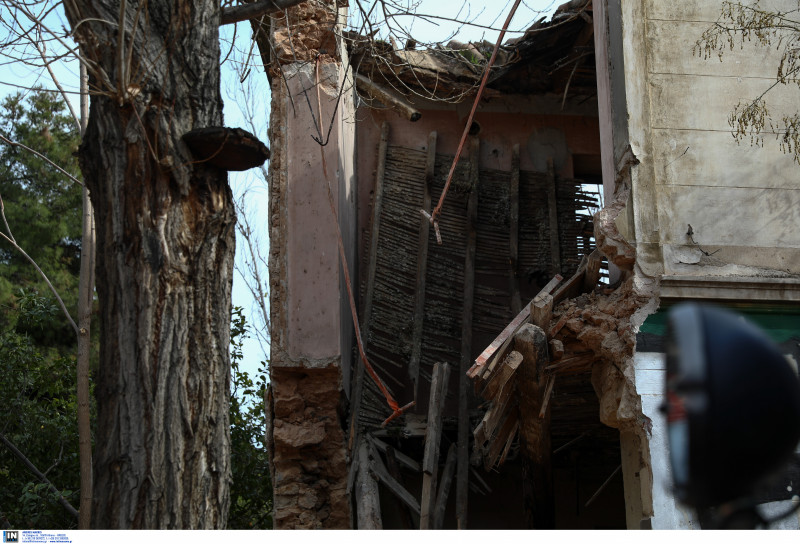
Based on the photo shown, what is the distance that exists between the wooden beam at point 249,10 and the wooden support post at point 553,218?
17.4 feet

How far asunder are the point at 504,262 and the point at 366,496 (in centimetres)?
318

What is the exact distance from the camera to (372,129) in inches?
393

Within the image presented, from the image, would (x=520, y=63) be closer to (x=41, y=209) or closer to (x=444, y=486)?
(x=444, y=486)

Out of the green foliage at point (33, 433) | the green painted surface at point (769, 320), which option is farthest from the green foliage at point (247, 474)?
the green painted surface at point (769, 320)

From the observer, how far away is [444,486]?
768 cm

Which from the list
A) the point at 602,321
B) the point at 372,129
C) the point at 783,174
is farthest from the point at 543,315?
the point at 372,129

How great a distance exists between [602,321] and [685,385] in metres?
4.99

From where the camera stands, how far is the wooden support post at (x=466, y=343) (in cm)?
778

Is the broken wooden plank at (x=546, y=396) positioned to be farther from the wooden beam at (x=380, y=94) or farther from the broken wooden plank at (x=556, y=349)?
the wooden beam at (x=380, y=94)

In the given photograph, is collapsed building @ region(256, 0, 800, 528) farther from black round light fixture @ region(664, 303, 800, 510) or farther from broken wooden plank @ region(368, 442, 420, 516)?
black round light fixture @ region(664, 303, 800, 510)

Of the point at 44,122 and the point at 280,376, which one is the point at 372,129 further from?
the point at 44,122

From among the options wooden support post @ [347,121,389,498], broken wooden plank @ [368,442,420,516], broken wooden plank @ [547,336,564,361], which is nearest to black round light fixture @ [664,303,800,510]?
broken wooden plank @ [547,336,564,361]

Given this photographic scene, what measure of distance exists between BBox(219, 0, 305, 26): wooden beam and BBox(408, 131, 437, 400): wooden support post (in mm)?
4496

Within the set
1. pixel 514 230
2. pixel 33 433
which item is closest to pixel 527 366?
pixel 514 230
